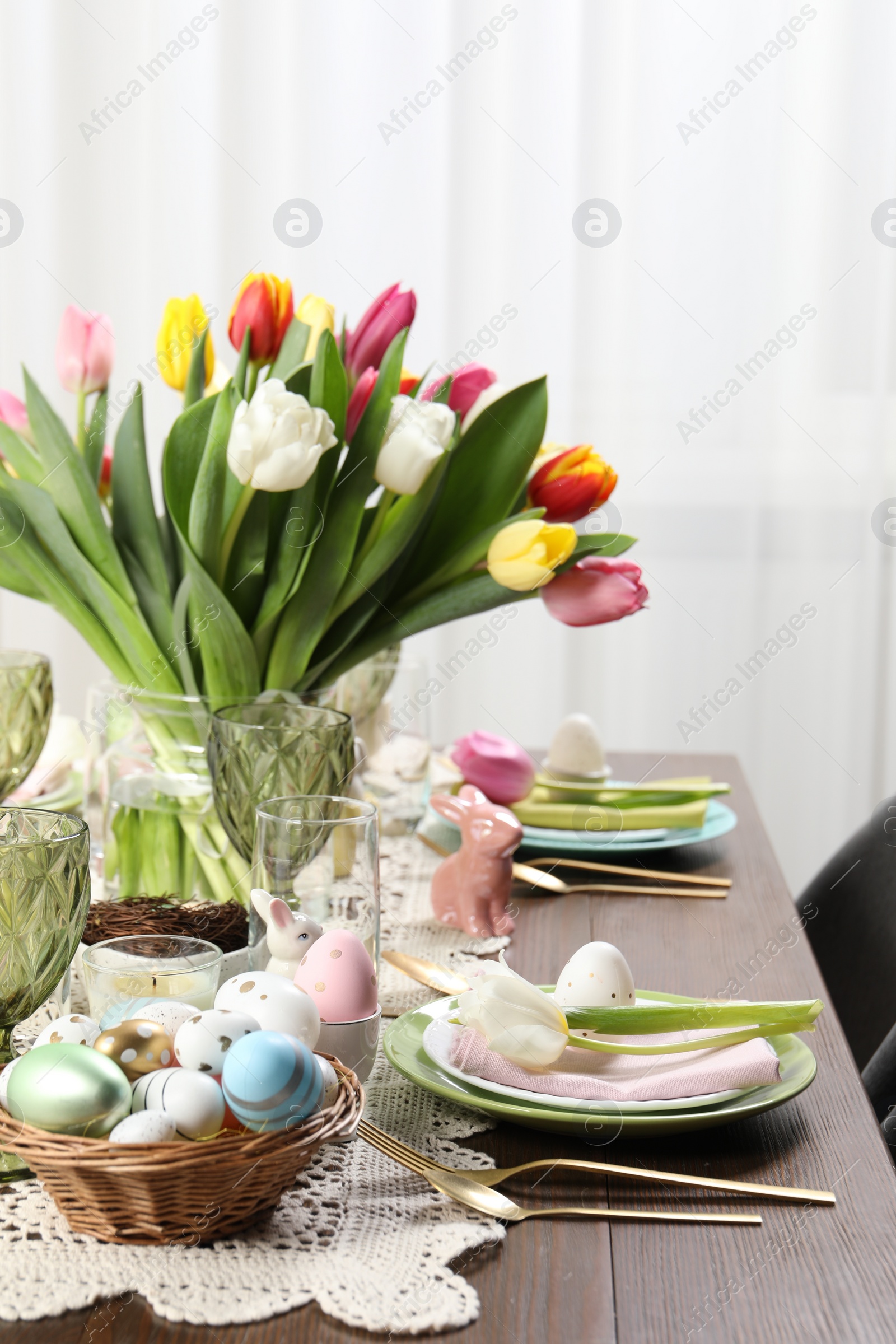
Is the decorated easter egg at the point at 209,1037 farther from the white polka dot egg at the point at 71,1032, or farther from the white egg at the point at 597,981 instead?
the white egg at the point at 597,981

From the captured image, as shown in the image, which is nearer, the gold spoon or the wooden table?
the wooden table

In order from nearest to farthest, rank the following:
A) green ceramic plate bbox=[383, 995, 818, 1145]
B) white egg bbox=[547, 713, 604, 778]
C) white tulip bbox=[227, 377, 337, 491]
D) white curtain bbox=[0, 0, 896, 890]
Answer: green ceramic plate bbox=[383, 995, 818, 1145] → white tulip bbox=[227, 377, 337, 491] → white egg bbox=[547, 713, 604, 778] → white curtain bbox=[0, 0, 896, 890]

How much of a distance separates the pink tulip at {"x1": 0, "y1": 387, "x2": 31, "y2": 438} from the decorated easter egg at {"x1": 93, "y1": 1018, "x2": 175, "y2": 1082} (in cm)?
55

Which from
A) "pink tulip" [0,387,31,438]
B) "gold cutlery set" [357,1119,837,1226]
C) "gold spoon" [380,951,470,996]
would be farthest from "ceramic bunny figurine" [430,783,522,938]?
"pink tulip" [0,387,31,438]

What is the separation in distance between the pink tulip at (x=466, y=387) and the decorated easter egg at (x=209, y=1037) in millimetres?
532

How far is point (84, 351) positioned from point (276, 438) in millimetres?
246

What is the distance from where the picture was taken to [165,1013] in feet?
1.77

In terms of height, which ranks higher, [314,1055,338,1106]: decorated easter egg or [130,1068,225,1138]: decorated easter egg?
[130,1068,225,1138]: decorated easter egg

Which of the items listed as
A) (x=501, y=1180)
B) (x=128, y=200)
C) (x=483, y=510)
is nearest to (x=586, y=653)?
(x=128, y=200)

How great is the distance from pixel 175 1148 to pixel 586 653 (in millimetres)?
1967

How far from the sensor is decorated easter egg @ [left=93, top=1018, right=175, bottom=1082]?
1.63 feet

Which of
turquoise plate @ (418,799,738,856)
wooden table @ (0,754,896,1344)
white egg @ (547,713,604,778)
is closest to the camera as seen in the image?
wooden table @ (0,754,896,1344)

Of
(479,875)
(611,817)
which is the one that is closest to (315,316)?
(479,875)

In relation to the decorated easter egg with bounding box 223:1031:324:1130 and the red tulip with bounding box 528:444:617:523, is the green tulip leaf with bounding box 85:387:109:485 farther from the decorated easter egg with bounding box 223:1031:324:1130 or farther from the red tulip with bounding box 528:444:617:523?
the decorated easter egg with bounding box 223:1031:324:1130
